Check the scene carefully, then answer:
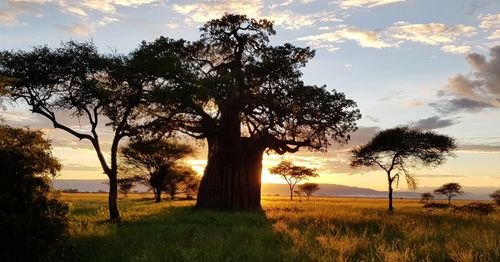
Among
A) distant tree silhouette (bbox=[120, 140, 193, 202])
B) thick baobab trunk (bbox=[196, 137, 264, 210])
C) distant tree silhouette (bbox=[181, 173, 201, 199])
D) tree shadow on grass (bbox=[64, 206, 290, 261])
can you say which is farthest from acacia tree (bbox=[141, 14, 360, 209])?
distant tree silhouette (bbox=[181, 173, 201, 199])

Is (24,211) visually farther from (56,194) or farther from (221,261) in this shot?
(221,261)

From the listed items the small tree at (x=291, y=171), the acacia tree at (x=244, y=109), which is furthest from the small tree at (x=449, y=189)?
the acacia tree at (x=244, y=109)

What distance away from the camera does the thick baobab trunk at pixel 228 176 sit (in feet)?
108

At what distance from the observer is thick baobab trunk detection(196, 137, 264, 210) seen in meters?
32.8

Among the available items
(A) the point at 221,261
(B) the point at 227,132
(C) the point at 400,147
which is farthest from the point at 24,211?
(C) the point at 400,147

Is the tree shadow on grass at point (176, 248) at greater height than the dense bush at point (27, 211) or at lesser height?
lesser

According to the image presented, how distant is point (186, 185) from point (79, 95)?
2156 inches

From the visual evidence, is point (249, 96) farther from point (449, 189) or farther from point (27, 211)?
point (449, 189)

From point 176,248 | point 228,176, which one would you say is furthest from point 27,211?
point 228,176

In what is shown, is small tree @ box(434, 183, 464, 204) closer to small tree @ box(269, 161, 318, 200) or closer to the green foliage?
small tree @ box(269, 161, 318, 200)

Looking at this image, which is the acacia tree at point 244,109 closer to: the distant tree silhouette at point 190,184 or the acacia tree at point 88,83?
the acacia tree at point 88,83

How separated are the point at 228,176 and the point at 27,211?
23.5 metres

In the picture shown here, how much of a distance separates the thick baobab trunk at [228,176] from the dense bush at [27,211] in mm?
22220

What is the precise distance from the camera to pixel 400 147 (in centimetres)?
4091
